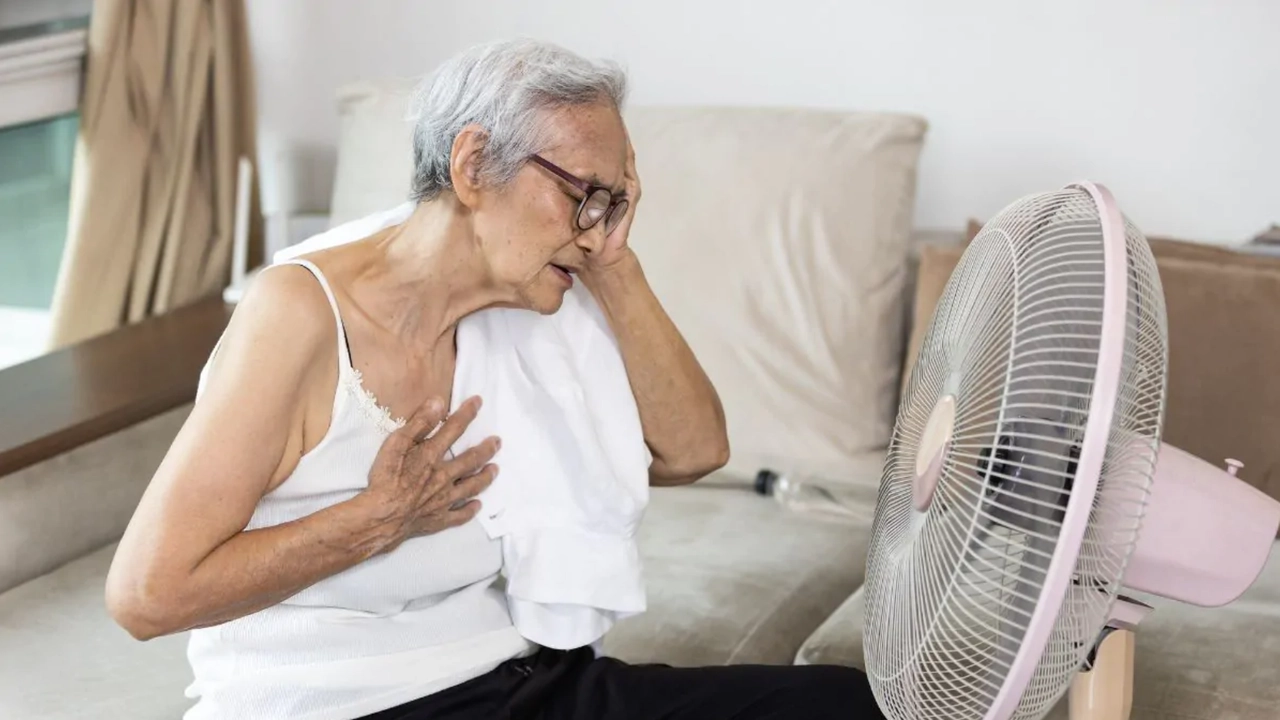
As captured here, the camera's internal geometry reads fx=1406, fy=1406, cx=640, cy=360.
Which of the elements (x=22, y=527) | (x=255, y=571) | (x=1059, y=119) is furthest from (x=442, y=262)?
(x=1059, y=119)

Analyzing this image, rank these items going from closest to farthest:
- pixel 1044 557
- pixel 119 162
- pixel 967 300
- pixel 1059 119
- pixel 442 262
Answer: pixel 1044 557
pixel 967 300
pixel 442 262
pixel 1059 119
pixel 119 162

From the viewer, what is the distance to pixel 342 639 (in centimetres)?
136

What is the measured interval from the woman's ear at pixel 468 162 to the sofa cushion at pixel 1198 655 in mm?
703

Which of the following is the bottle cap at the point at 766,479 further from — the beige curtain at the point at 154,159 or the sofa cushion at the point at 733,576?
the beige curtain at the point at 154,159

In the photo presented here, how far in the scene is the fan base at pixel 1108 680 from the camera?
1.12 meters

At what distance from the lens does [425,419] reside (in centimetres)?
136

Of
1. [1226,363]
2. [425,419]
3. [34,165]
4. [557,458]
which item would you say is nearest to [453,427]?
[425,419]

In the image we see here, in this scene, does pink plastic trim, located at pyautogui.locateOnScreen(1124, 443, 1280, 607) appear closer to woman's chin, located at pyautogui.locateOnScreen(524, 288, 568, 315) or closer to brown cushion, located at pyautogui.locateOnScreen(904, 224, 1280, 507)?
woman's chin, located at pyautogui.locateOnScreen(524, 288, 568, 315)

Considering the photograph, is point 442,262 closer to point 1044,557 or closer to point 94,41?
point 1044,557

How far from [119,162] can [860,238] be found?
1269 mm

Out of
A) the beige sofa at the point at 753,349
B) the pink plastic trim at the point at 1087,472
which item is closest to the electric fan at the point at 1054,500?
the pink plastic trim at the point at 1087,472

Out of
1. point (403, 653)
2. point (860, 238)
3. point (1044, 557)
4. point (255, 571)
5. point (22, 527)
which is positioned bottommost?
point (22, 527)

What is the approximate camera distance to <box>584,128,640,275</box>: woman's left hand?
1356 millimetres

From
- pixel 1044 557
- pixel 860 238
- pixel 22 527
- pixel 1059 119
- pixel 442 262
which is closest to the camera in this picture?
→ pixel 1044 557
